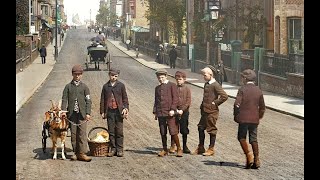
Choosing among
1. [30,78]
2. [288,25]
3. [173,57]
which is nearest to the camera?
[288,25]

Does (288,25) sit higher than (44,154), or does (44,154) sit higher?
(288,25)

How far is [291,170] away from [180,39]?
1227 inches

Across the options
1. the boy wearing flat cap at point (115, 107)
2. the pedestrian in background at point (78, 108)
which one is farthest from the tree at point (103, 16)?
the pedestrian in background at point (78, 108)

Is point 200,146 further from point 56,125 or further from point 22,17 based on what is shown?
point 22,17

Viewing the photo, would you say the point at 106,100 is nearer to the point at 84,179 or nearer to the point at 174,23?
the point at 84,179

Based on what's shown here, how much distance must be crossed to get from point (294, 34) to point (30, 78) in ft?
48.1

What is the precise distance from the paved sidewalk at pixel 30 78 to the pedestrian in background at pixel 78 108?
8.72 metres

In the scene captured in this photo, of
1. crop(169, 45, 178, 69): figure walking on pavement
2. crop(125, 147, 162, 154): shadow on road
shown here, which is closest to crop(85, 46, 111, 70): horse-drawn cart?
crop(169, 45, 178, 69): figure walking on pavement

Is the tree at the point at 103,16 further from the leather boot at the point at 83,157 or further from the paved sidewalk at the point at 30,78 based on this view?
the leather boot at the point at 83,157

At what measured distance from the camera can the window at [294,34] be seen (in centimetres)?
2591

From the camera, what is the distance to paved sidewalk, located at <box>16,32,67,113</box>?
2120 cm

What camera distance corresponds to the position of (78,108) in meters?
10.2

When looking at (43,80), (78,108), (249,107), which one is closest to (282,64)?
(43,80)

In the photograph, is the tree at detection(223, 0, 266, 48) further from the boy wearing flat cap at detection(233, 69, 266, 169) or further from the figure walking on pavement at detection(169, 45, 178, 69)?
the boy wearing flat cap at detection(233, 69, 266, 169)
